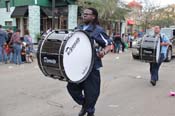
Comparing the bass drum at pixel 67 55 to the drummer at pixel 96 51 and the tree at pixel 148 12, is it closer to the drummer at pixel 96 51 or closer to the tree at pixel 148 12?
the drummer at pixel 96 51

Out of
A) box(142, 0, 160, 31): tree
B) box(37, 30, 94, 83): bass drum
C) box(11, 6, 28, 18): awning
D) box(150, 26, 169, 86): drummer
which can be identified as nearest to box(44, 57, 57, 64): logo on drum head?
box(37, 30, 94, 83): bass drum

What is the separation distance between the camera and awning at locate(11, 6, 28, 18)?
A: 25009 millimetres

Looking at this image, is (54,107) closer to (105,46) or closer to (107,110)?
(107,110)

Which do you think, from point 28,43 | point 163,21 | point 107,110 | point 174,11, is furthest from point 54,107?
point 174,11

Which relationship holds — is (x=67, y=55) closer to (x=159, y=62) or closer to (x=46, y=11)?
(x=159, y=62)

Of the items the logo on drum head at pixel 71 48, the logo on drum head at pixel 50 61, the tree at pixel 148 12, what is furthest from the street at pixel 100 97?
the tree at pixel 148 12

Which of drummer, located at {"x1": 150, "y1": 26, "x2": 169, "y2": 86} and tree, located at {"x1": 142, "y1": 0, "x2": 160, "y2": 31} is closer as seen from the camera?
drummer, located at {"x1": 150, "y1": 26, "x2": 169, "y2": 86}

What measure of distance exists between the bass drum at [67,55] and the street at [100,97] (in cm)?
116

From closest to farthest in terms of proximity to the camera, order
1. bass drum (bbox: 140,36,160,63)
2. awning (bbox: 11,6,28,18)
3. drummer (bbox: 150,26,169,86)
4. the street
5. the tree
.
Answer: the street, bass drum (bbox: 140,36,160,63), drummer (bbox: 150,26,169,86), awning (bbox: 11,6,28,18), the tree

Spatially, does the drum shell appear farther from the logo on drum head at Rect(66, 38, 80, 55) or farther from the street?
the street

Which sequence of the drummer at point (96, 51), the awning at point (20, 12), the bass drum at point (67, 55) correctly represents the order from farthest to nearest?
the awning at point (20, 12) < the drummer at point (96, 51) < the bass drum at point (67, 55)

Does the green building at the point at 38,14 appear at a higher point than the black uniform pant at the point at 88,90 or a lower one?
higher

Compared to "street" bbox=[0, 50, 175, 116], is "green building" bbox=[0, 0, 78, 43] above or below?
above

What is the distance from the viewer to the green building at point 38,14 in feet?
81.3
